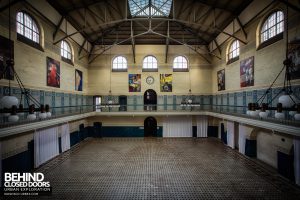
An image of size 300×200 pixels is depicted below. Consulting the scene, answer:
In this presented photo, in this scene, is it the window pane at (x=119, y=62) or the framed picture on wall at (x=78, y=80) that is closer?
the framed picture on wall at (x=78, y=80)

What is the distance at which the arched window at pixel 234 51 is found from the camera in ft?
50.2

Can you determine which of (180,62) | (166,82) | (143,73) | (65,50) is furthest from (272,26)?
(65,50)

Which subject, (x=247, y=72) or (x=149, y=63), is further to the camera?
(x=149, y=63)

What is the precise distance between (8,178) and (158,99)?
48.7 ft

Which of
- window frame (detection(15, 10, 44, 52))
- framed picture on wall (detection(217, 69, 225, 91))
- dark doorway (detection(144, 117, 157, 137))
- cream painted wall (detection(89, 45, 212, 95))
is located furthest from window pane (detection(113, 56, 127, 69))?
framed picture on wall (detection(217, 69, 225, 91))

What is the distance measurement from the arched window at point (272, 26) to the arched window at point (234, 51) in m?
3.17

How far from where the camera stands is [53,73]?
44.2ft

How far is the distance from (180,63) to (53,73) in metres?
13.5

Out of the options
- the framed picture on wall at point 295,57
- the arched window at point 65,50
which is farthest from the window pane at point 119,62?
the framed picture on wall at point 295,57

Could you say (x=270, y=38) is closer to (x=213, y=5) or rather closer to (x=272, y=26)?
(x=272, y=26)

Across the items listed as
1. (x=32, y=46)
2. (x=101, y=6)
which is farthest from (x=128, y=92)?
(x=32, y=46)

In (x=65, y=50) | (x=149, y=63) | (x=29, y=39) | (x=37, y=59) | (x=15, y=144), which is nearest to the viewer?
(x=15, y=144)

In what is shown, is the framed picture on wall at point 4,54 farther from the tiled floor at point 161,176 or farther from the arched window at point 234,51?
the arched window at point 234,51

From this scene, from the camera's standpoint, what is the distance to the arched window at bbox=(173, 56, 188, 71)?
2109cm
